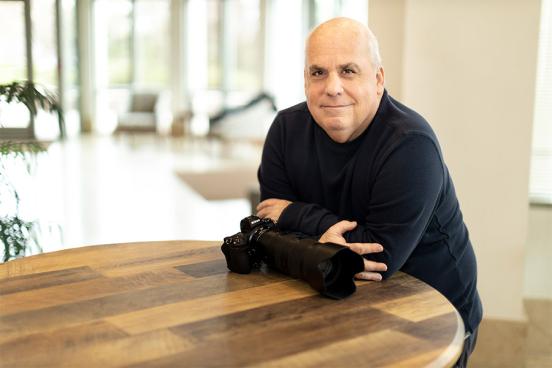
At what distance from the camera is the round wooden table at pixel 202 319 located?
1227mm

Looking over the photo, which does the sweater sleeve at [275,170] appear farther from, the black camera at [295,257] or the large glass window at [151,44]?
the large glass window at [151,44]

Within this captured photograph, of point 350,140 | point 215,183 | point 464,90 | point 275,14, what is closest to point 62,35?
point 275,14

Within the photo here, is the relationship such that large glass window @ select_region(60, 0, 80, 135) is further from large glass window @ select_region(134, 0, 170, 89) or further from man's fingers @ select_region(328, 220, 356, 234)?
man's fingers @ select_region(328, 220, 356, 234)

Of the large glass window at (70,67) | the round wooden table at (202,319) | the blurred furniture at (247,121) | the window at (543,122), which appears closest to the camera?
the round wooden table at (202,319)

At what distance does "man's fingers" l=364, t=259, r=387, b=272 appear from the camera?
1.68 meters

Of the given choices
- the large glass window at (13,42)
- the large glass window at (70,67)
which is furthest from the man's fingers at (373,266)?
the large glass window at (70,67)

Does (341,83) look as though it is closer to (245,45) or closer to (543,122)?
(543,122)

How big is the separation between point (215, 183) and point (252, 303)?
24.5 feet

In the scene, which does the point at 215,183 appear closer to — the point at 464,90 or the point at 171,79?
the point at 464,90

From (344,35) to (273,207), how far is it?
560 millimetres

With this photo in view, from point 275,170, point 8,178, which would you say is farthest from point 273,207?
point 8,178

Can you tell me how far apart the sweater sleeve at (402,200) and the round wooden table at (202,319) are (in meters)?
0.10

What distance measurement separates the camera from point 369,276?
1688 mm

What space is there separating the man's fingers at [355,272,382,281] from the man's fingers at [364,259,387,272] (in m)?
0.01
